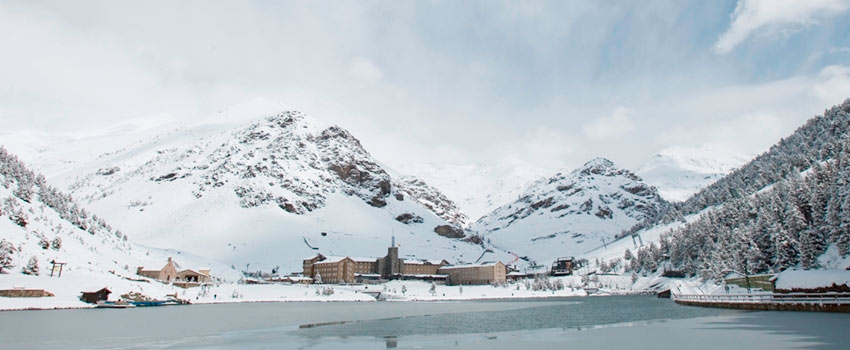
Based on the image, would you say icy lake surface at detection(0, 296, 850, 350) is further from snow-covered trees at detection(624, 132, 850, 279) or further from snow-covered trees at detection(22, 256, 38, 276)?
snow-covered trees at detection(624, 132, 850, 279)

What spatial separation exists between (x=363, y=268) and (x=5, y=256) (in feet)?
359

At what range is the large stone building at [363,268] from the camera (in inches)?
5920

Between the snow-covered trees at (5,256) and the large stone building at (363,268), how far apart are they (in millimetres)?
80964

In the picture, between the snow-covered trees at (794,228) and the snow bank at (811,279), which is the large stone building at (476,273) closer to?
the snow-covered trees at (794,228)

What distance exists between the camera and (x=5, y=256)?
60875 millimetres

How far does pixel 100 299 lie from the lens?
61.9 meters

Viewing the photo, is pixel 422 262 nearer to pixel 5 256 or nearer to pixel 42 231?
pixel 42 231

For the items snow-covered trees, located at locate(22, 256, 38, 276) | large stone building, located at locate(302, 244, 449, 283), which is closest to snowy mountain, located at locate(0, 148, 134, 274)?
snow-covered trees, located at locate(22, 256, 38, 276)

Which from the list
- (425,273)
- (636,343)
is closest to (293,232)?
(425,273)

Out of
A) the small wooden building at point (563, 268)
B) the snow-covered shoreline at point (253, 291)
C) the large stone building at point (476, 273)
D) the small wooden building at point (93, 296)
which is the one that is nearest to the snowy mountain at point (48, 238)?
the snow-covered shoreline at point (253, 291)

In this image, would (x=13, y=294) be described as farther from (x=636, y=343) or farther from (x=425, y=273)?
(x=425, y=273)

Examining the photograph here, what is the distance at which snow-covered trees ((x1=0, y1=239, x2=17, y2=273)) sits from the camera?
60.2 meters

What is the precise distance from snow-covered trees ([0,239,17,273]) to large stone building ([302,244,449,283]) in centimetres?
8096

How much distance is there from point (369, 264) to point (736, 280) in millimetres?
110569
